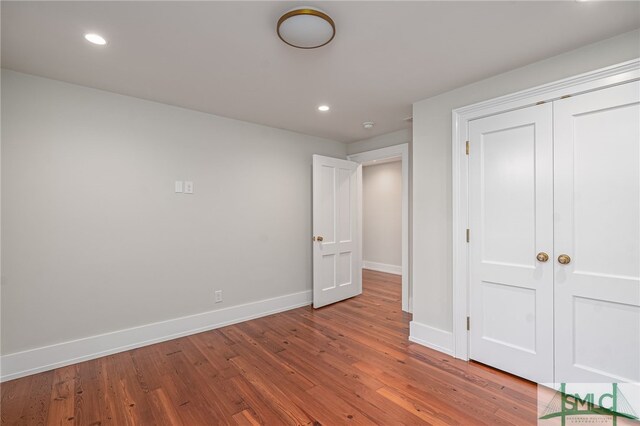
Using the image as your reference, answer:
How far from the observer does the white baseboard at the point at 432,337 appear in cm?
271

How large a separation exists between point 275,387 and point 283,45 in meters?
2.45

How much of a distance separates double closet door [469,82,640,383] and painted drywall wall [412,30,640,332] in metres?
0.23

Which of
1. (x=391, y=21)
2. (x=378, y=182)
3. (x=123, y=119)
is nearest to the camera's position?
(x=391, y=21)

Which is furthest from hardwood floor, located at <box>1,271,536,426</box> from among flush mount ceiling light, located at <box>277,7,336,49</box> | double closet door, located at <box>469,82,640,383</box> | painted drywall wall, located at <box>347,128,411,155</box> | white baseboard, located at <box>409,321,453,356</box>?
painted drywall wall, located at <box>347,128,411,155</box>

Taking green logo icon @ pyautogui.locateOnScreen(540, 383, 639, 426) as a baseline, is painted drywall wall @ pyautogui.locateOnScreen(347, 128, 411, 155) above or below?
above

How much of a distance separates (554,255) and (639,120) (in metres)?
0.99

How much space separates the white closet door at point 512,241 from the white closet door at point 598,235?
0.08 m

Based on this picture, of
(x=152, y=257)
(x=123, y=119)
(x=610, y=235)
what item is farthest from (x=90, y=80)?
(x=610, y=235)

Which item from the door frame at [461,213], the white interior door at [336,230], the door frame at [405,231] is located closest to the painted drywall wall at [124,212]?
the white interior door at [336,230]

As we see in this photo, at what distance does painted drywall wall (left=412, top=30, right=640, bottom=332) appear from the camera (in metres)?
2.57

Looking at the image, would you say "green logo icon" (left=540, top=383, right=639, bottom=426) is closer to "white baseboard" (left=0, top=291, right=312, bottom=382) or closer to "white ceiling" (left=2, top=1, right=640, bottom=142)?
"white ceiling" (left=2, top=1, right=640, bottom=142)

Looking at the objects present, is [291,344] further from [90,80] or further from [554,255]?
[90,80]

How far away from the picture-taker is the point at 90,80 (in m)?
2.51

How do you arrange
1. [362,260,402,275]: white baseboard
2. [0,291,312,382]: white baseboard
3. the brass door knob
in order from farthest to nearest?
[362,260,402,275]: white baseboard, [0,291,312,382]: white baseboard, the brass door knob
